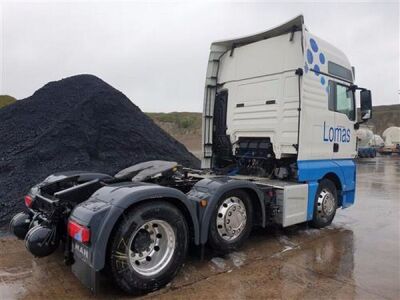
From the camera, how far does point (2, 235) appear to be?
557cm

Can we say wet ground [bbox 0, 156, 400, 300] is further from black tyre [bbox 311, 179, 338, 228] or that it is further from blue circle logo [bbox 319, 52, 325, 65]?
blue circle logo [bbox 319, 52, 325, 65]

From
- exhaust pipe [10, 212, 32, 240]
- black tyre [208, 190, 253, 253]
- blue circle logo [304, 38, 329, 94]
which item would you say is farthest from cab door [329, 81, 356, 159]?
exhaust pipe [10, 212, 32, 240]

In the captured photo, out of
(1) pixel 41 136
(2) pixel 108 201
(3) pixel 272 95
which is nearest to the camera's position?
(2) pixel 108 201

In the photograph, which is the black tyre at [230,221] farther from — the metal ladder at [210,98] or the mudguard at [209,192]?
the metal ladder at [210,98]

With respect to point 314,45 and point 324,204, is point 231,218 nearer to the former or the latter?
point 324,204

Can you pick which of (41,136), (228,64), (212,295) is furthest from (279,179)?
(41,136)

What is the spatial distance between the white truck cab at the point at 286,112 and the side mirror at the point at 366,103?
0.06ft

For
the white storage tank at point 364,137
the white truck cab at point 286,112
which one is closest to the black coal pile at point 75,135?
the white truck cab at point 286,112

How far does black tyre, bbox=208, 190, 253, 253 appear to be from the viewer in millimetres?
4398

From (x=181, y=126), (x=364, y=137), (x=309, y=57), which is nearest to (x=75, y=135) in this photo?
(x=309, y=57)

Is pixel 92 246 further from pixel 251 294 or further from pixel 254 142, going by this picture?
pixel 254 142

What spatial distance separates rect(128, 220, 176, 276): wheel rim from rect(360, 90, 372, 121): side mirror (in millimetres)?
4693

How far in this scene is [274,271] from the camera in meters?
4.19

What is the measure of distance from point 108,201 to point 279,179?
3.38m
